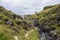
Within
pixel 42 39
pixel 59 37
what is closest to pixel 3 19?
pixel 42 39

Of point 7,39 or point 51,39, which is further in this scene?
point 51,39

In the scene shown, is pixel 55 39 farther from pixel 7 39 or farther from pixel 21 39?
pixel 7 39

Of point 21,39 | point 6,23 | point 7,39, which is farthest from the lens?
point 6,23

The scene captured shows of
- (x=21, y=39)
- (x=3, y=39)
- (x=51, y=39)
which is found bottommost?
(x=51, y=39)

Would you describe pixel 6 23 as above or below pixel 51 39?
above

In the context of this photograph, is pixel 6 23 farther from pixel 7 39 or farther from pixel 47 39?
pixel 7 39

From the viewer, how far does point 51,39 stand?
197m

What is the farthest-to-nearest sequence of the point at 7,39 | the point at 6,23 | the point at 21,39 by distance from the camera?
1. the point at 6,23
2. the point at 21,39
3. the point at 7,39

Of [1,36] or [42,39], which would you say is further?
[42,39]

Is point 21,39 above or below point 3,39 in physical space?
below

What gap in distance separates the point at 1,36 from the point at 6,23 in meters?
121

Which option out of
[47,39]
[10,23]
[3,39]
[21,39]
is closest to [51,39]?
[47,39]

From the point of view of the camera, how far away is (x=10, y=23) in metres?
196

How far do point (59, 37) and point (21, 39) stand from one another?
5599 centimetres
